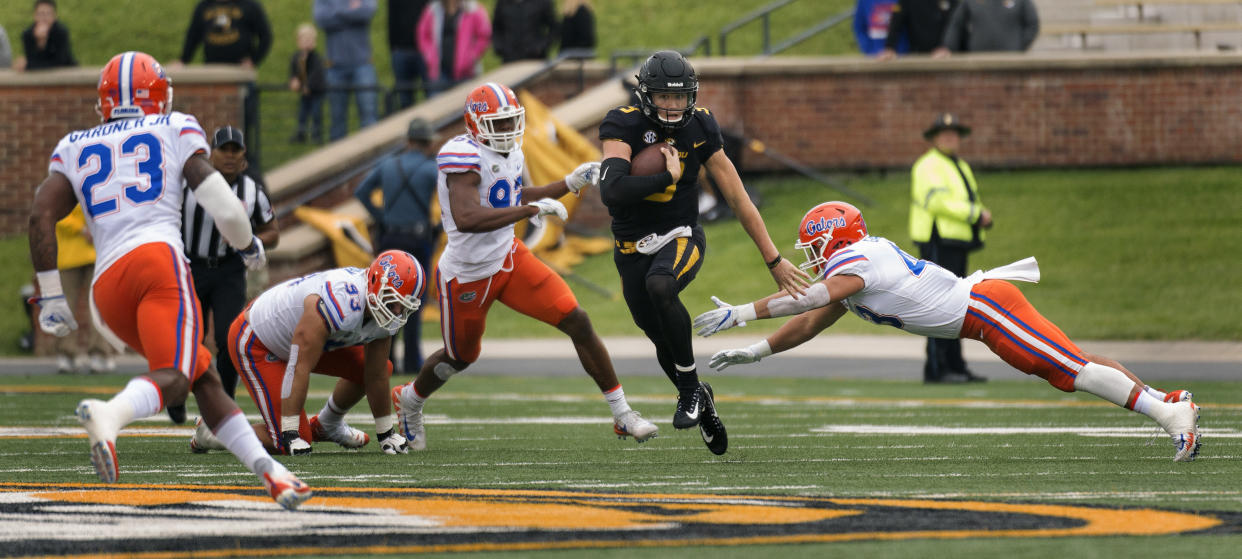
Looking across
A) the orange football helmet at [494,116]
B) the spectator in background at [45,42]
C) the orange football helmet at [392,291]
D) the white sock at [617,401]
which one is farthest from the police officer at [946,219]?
the spectator in background at [45,42]

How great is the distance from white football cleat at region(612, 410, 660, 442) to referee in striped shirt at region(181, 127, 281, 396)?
7.80 feet

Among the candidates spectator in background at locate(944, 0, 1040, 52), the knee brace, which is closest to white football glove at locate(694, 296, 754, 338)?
the knee brace

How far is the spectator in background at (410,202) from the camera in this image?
1420 centimetres

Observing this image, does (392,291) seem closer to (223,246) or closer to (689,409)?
(689,409)

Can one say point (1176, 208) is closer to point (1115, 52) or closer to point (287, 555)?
point (1115, 52)

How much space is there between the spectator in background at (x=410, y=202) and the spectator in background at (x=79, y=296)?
230 cm

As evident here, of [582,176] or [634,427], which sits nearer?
[634,427]

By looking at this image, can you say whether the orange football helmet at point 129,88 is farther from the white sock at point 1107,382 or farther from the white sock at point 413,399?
the white sock at point 1107,382

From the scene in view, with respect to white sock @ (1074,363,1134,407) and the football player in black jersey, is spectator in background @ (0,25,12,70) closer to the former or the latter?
the football player in black jersey

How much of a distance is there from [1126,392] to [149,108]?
435cm

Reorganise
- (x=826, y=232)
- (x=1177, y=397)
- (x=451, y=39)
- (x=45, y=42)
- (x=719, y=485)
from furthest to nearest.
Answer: (x=451, y=39) < (x=45, y=42) < (x=826, y=232) < (x=1177, y=397) < (x=719, y=485)

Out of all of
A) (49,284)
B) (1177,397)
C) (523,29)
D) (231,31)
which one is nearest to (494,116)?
(49,284)

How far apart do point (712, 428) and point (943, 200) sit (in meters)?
5.81

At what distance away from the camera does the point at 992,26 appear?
20828 mm
